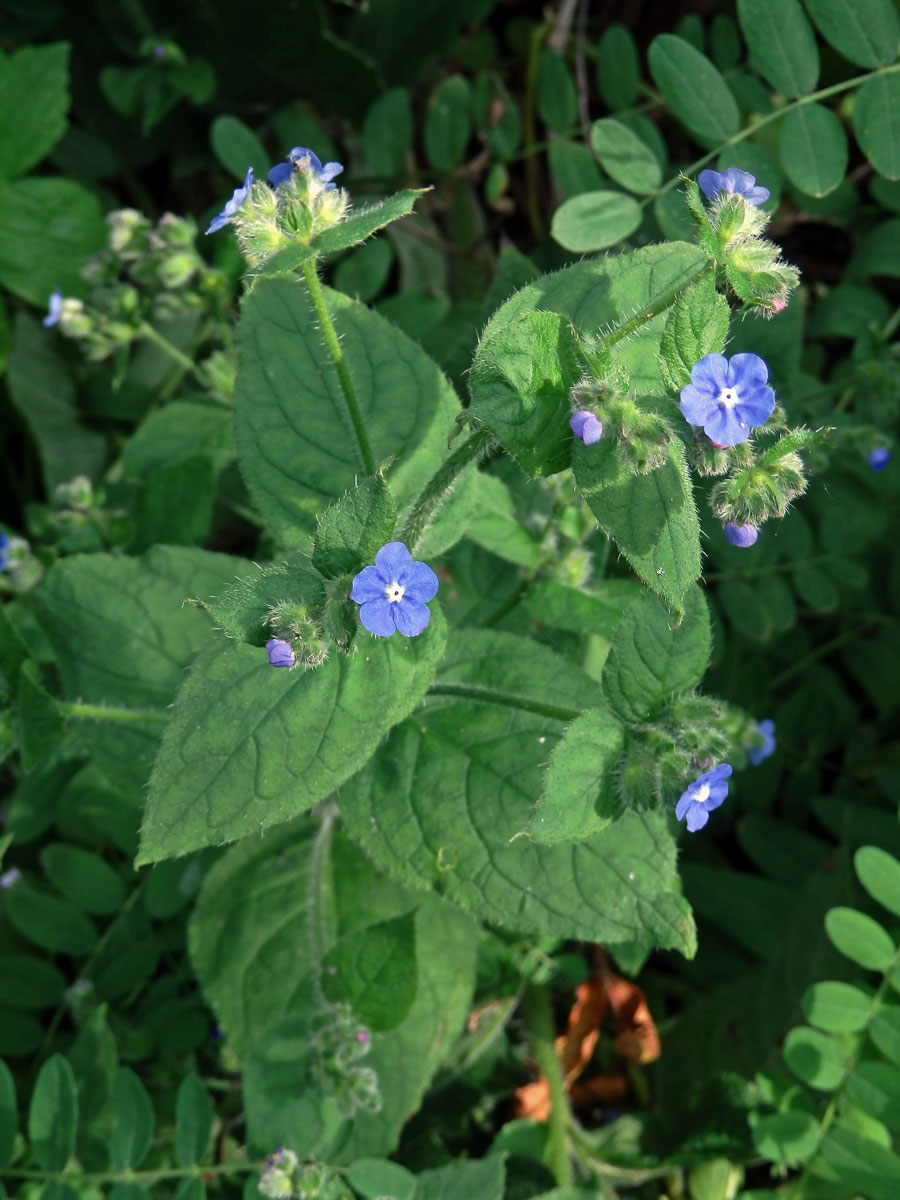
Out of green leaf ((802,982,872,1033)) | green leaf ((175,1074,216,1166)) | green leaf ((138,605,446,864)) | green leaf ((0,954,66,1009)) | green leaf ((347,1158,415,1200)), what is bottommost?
green leaf ((802,982,872,1033))

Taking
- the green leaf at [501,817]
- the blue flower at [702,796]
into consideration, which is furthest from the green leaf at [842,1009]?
the blue flower at [702,796]

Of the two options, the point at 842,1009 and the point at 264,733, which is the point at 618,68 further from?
the point at 842,1009

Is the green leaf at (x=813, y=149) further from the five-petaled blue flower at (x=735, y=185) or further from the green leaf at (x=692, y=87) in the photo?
the five-petaled blue flower at (x=735, y=185)

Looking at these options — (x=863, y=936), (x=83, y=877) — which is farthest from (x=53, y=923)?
(x=863, y=936)

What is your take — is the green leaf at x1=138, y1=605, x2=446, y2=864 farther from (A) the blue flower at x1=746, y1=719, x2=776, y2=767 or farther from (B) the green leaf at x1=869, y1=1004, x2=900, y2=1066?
(B) the green leaf at x1=869, y1=1004, x2=900, y2=1066

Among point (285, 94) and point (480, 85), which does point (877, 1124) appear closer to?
point (480, 85)

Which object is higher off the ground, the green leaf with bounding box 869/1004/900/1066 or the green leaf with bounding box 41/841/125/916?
the green leaf with bounding box 41/841/125/916

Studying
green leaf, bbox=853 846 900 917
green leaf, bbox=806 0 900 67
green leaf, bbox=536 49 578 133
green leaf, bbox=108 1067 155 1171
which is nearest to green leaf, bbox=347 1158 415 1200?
green leaf, bbox=108 1067 155 1171
